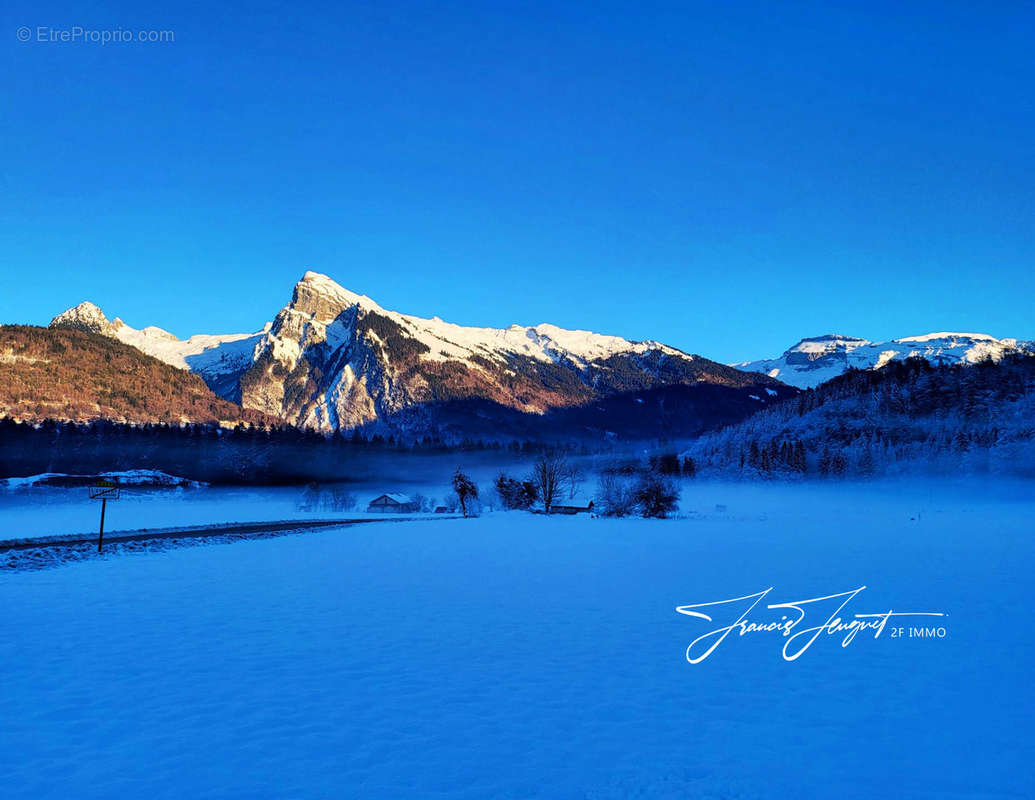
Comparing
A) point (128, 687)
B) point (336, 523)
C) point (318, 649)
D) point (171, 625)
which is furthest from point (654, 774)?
point (336, 523)

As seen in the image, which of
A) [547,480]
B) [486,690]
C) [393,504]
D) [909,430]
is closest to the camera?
[486,690]

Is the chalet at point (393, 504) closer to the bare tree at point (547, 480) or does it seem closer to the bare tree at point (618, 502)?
the bare tree at point (547, 480)

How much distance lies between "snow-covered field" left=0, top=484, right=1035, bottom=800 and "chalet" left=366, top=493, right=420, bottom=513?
8067 cm

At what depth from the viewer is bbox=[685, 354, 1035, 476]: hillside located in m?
145

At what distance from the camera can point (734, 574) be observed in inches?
1332

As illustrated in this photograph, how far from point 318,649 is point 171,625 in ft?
20.7

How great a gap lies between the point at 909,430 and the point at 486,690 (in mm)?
182339

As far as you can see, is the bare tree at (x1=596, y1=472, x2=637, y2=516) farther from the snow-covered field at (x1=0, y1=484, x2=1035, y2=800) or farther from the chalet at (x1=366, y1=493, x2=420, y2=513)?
the snow-covered field at (x1=0, y1=484, x2=1035, y2=800)

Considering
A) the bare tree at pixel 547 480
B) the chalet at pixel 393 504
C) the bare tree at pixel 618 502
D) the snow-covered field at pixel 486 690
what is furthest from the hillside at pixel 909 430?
the snow-covered field at pixel 486 690

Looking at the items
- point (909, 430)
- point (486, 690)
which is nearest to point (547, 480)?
point (486, 690)

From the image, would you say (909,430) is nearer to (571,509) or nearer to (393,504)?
(571,509)

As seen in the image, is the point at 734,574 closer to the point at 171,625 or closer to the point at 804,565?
the point at 804,565

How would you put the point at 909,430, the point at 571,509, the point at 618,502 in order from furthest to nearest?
the point at 909,430 → the point at 571,509 → the point at 618,502

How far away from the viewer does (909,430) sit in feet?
538
